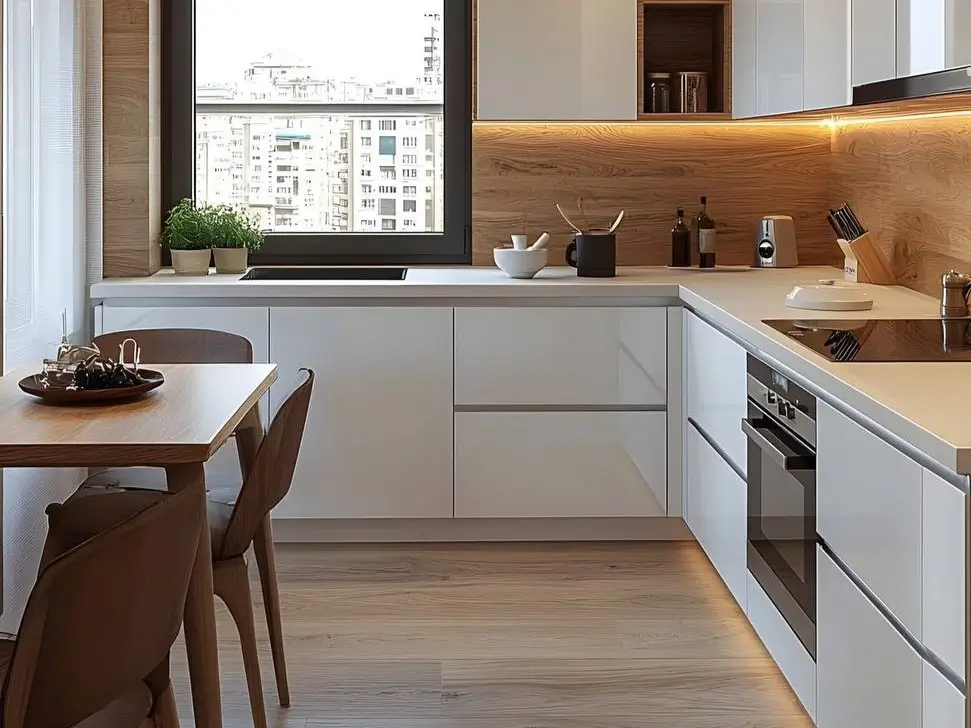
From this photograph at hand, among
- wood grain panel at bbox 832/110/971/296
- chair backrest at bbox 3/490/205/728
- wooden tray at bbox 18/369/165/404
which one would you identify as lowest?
chair backrest at bbox 3/490/205/728

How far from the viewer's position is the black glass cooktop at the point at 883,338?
243cm

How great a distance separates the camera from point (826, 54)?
3.29m

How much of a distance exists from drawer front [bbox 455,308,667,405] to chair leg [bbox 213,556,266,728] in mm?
1480

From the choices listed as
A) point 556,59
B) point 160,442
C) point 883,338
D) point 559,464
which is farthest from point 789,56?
point 160,442

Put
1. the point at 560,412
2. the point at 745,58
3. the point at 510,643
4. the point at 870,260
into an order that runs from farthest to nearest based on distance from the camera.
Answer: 1. the point at 745,58
2. the point at 560,412
3. the point at 870,260
4. the point at 510,643

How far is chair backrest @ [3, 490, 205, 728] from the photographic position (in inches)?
58.2

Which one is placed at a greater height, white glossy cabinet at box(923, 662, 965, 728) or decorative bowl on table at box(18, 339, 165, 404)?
decorative bowl on table at box(18, 339, 165, 404)

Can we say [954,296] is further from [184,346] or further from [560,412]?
[184,346]

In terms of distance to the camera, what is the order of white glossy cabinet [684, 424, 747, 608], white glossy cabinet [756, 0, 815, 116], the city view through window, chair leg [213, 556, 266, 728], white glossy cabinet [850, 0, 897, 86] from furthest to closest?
the city view through window
white glossy cabinet [756, 0, 815, 116]
white glossy cabinet [684, 424, 747, 608]
white glossy cabinet [850, 0, 897, 86]
chair leg [213, 556, 266, 728]

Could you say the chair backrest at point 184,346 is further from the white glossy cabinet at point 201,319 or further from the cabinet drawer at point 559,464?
the cabinet drawer at point 559,464

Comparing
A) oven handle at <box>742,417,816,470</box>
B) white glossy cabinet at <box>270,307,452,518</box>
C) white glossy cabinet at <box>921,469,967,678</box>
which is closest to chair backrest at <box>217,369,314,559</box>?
oven handle at <box>742,417,816,470</box>

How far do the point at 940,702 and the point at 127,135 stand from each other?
323 centimetres

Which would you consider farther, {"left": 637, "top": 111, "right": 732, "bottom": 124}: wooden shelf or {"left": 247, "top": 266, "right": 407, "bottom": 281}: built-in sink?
{"left": 247, "top": 266, "right": 407, "bottom": 281}: built-in sink

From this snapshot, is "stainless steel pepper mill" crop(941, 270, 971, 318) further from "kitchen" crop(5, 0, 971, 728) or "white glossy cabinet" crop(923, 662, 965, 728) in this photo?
"white glossy cabinet" crop(923, 662, 965, 728)
